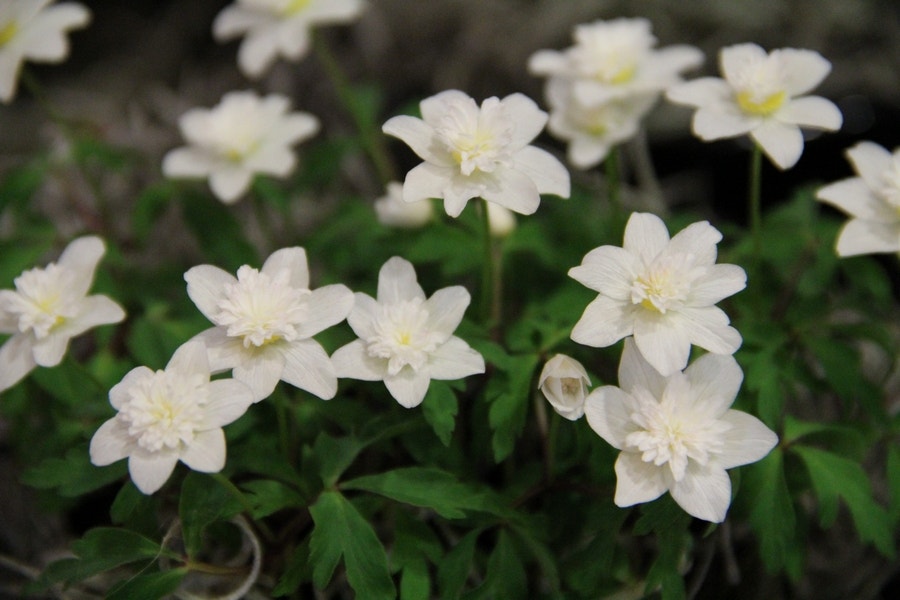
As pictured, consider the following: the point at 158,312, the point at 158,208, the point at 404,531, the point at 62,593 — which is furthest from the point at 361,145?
the point at 62,593

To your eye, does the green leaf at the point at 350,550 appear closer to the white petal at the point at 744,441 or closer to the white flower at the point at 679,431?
the white flower at the point at 679,431

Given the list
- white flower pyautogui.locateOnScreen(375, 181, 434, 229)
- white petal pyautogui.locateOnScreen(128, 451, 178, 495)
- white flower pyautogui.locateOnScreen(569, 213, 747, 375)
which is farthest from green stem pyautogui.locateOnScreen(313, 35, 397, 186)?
white petal pyautogui.locateOnScreen(128, 451, 178, 495)

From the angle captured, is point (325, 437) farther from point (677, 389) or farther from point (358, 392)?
point (677, 389)

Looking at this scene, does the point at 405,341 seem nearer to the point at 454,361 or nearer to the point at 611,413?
the point at 454,361

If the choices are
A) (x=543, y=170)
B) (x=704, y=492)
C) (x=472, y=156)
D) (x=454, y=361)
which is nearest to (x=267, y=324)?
(x=454, y=361)

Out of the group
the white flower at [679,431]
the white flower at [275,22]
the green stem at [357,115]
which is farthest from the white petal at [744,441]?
the white flower at [275,22]

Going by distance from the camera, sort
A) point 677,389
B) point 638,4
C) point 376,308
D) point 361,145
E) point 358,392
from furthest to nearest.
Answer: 1. point 638,4
2. point 361,145
3. point 358,392
4. point 376,308
5. point 677,389
